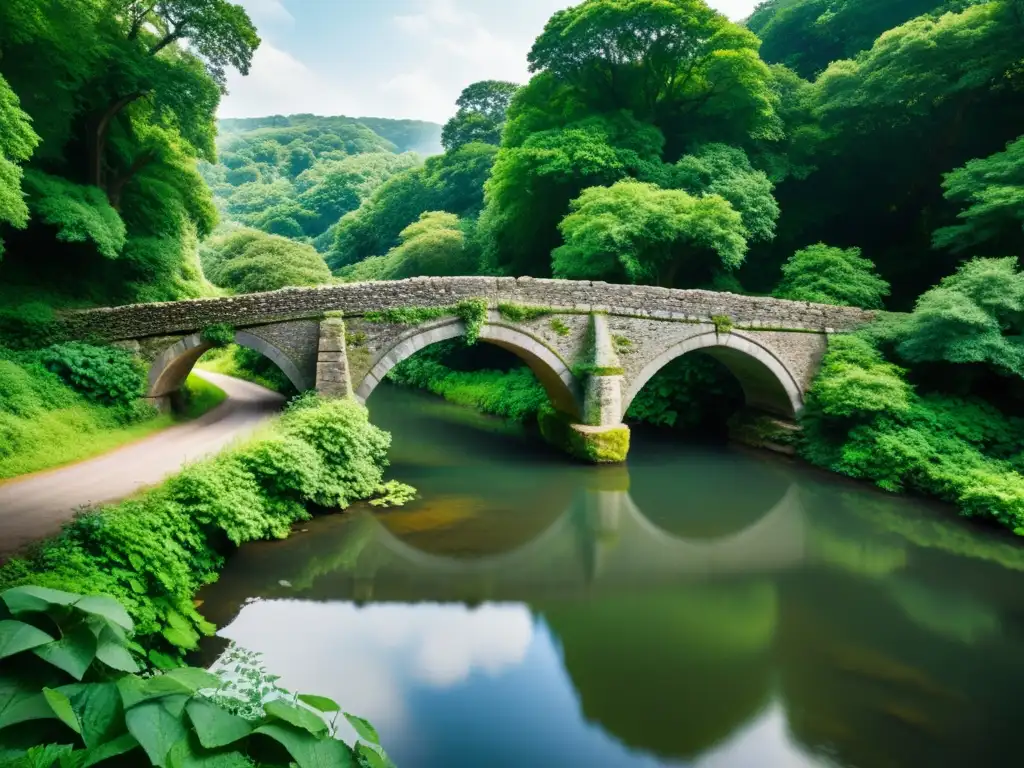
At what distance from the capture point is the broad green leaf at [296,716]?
2.37 meters

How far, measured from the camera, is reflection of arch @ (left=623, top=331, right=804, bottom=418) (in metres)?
13.9

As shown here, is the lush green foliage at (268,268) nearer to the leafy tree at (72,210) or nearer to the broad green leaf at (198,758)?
the leafy tree at (72,210)

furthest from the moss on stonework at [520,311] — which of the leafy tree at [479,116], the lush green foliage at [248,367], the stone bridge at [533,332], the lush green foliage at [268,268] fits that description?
the leafy tree at [479,116]

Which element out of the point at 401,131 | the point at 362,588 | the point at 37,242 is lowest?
the point at 362,588

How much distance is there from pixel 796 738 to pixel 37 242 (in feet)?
55.5

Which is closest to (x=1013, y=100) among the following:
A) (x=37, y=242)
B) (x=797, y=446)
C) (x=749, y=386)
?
(x=749, y=386)

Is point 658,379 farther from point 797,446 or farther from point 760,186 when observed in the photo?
point 760,186

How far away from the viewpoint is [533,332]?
1303 cm

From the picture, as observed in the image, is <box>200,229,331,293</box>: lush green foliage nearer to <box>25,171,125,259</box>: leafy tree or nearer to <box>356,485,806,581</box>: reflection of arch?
<box>25,171,125,259</box>: leafy tree

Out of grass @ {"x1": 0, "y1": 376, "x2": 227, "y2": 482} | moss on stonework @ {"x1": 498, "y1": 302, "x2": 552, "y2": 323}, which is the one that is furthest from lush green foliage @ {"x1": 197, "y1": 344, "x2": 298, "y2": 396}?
moss on stonework @ {"x1": 498, "y1": 302, "x2": 552, "y2": 323}

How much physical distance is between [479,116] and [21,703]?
140ft

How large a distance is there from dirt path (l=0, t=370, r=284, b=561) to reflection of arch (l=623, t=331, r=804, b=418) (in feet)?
28.4

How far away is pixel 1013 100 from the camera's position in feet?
58.4

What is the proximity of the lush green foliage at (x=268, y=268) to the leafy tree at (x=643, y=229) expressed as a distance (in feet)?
36.3
